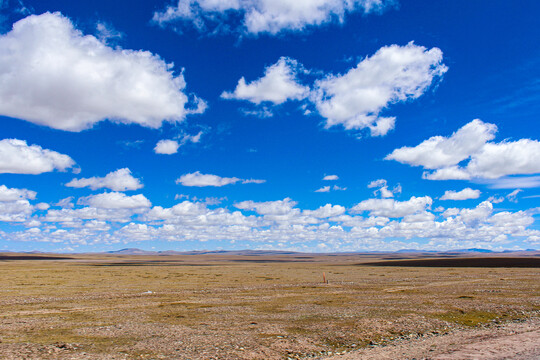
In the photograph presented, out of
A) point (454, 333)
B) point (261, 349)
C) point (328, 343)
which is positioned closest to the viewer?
point (261, 349)

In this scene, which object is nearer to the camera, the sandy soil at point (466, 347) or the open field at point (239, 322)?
the sandy soil at point (466, 347)

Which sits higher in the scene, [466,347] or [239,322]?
[466,347]

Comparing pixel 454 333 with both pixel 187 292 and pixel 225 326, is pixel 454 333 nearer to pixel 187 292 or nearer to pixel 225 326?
pixel 225 326

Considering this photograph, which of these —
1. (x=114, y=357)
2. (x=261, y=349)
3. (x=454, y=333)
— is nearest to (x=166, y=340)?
(x=114, y=357)

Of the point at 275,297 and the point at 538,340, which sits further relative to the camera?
the point at 275,297

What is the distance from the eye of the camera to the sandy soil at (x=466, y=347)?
13094mm

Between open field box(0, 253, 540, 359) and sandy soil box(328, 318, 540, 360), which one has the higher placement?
sandy soil box(328, 318, 540, 360)

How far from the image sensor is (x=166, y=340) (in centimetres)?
1589

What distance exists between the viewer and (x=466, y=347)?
14297 millimetres

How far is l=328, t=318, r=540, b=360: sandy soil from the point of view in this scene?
1309 centimetres

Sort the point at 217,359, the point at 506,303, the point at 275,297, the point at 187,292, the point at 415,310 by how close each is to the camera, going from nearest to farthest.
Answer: the point at 217,359 → the point at 415,310 → the point at 506,303 → the point at 275,297 → the point at 187,292

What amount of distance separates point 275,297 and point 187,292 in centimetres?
924

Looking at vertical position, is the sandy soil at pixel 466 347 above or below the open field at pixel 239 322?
above

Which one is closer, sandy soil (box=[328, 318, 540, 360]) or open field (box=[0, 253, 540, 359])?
sandy soil (box=[328, 318, 540, 360])
